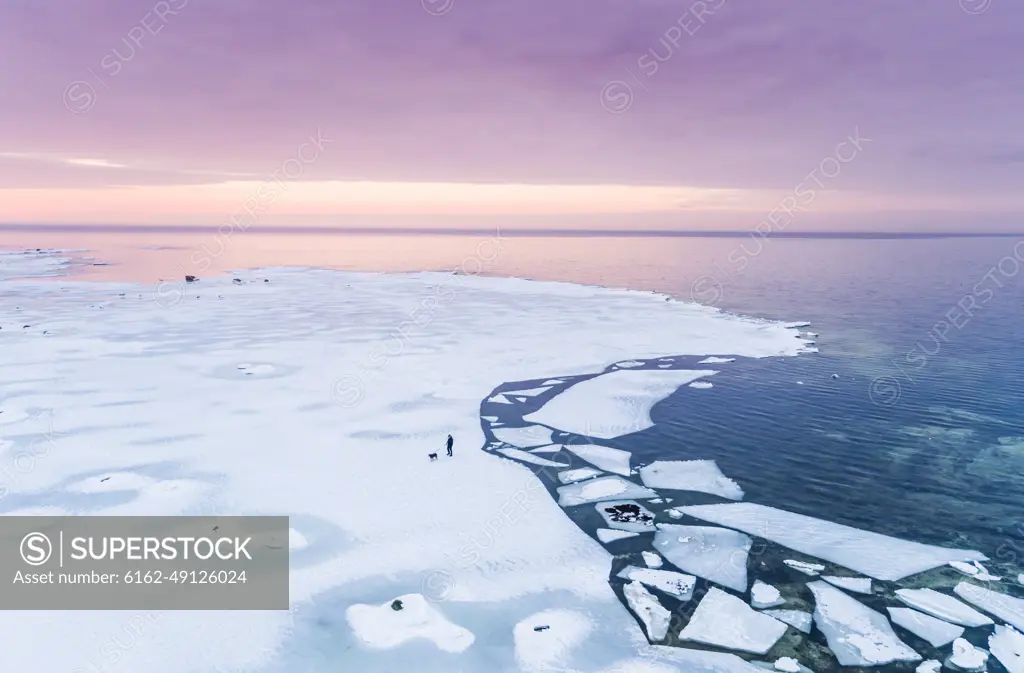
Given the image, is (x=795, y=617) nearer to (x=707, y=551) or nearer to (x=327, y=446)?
(x=707, y=551)

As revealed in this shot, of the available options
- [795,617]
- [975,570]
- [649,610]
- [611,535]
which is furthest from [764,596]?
[975,570]

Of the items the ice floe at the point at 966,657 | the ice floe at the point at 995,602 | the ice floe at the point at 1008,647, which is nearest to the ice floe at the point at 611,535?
the ice floe at the point at 966,657

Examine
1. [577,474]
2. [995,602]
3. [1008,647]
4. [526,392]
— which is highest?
[526,392]

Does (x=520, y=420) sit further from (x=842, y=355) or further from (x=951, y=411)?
(x=842, y=355)

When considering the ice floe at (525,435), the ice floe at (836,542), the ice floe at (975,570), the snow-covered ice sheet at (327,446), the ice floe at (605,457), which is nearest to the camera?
the snow-covered ice sheet at (327,446)

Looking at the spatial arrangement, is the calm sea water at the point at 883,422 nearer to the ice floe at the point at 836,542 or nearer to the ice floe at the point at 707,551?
the ice floe at the point at 836,542
